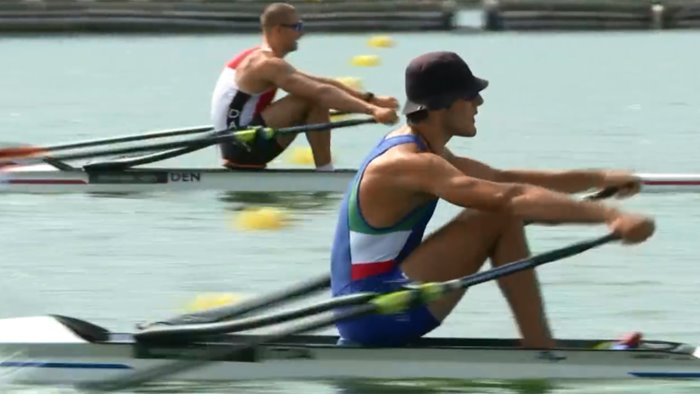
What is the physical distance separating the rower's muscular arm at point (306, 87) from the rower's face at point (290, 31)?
0.42 feet

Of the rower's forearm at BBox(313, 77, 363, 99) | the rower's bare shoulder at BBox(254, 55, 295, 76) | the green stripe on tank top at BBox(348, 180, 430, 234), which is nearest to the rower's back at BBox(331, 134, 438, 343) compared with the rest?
the green stripe on tank top at BBox(348, 180, 430, 234)

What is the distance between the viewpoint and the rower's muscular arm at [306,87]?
11406mm

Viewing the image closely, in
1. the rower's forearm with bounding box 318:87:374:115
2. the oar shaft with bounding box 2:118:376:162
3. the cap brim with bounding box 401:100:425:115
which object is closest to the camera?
the cap brim with bounding box 401:100:425:115

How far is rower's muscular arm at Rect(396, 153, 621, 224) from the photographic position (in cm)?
621

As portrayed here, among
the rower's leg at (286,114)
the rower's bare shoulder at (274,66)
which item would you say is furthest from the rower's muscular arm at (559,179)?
the rower's leg at (286,114)

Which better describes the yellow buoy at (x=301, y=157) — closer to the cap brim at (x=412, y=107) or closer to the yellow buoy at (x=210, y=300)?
the yellow buoy at (x=210, y=300)

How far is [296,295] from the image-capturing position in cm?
699

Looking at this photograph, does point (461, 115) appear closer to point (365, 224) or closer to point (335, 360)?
point (365, 224)

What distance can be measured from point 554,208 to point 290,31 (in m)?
5.67

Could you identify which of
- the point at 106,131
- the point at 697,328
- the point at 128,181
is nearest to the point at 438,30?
the point at 106,131

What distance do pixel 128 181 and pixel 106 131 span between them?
209 inches

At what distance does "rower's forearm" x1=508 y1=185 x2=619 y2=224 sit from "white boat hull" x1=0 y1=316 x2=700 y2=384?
51cm

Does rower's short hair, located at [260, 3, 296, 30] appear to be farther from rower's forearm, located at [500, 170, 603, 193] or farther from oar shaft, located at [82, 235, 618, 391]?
oar shaft, located at [82, 235, 618, 391]

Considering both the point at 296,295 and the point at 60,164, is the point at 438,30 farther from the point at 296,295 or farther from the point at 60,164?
the point at 296,295
